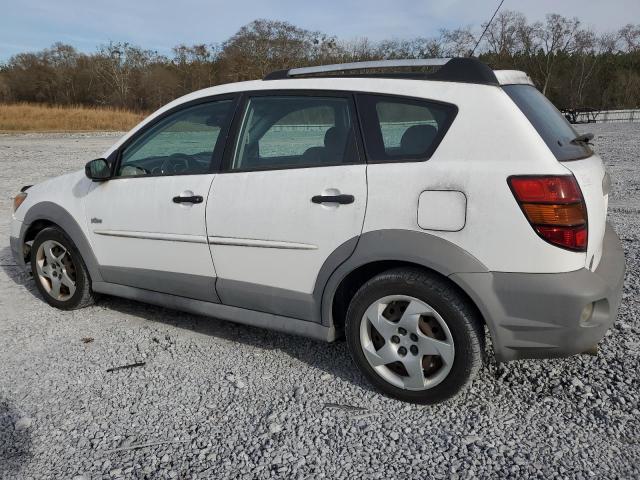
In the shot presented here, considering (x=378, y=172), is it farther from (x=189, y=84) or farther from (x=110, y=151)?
(x=189, y=84)

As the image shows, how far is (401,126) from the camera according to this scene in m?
3.07

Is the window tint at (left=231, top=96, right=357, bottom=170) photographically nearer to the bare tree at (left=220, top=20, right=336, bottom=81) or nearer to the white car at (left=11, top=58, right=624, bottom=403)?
the white car at (left=11, top=58, right=624, bottom=403)

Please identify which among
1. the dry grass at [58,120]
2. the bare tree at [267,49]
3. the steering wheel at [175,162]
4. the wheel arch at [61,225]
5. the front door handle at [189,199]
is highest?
the bare tree at [267,49]

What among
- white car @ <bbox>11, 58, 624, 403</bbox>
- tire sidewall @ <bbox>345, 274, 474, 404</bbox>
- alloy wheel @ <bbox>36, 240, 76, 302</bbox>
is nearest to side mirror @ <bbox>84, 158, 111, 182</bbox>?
white car @ <bbox>11, 58, 624, 403</bbox>

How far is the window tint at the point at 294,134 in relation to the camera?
3168 millimetres

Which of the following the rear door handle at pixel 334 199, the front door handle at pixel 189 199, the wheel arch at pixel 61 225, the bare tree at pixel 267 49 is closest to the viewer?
the rear door handle at pixel 334 199

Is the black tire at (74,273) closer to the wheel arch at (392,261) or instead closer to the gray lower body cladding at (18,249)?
the gray lower body cladding at (18,249)

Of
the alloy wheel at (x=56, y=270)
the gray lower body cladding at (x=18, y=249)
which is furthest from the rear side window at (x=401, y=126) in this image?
the gray lower body cladding at (x=18, y=249)

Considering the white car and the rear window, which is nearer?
the white car

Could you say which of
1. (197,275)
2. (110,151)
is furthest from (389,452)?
(110,151)

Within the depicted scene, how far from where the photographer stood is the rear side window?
2869mm

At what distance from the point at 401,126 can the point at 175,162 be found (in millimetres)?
1772

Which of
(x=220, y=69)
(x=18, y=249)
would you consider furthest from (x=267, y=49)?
(x=18, y=249)

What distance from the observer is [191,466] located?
2.58 m
